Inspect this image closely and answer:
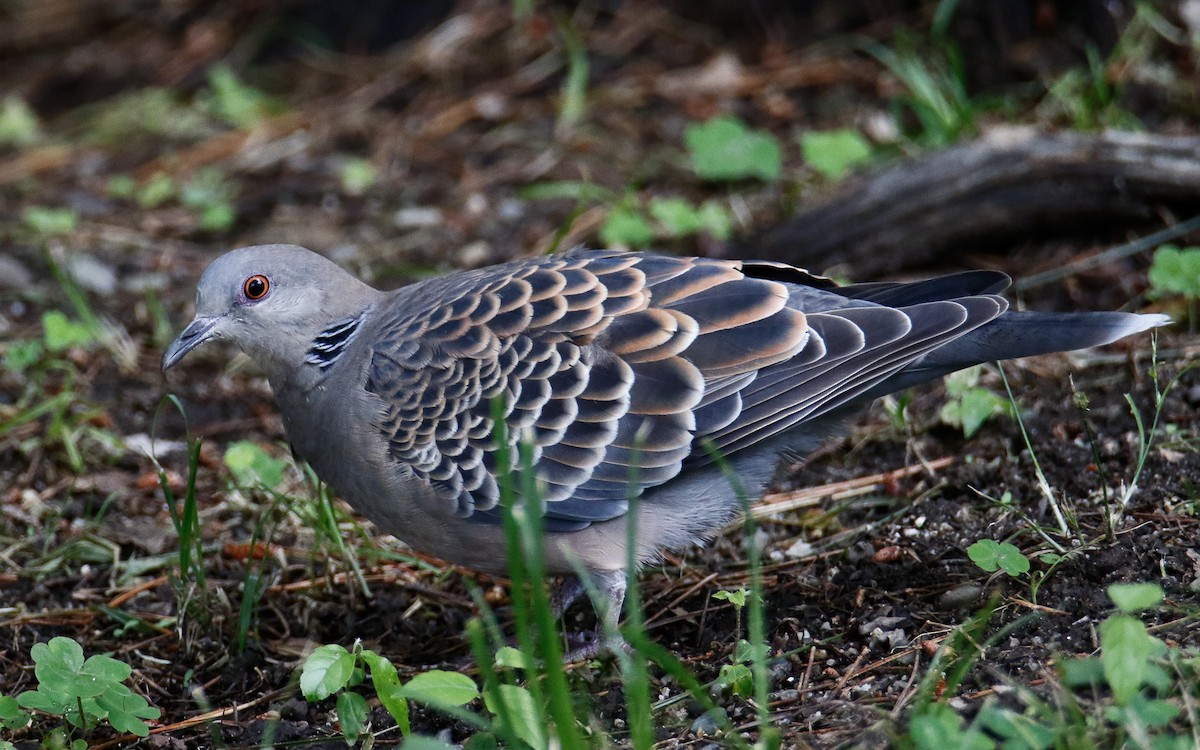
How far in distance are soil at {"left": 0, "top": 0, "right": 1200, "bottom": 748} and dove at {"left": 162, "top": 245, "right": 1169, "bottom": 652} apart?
0.28 m

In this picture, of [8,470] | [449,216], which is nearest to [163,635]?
[8,470]

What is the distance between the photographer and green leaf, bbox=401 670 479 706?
258 centimetres

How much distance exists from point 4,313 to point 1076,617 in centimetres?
453

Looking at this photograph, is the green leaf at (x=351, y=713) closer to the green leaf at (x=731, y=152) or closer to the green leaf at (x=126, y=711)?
the green leaf at (x=126, y=711)

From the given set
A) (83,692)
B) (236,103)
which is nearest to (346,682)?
(83,692)

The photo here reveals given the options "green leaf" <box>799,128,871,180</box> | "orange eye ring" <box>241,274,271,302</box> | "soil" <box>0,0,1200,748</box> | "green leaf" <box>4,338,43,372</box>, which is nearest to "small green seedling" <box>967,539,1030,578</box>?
"soil" <box>0,0,1200,748</box>

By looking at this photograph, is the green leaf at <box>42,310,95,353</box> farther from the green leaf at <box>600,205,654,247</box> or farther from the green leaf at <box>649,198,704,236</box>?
the green leaf at <box>649,198,704,236</box>

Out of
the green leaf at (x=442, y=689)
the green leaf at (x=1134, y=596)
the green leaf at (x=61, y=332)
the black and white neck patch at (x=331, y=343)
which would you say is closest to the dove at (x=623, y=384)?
the black and white neck patch at (x=331, y=343)

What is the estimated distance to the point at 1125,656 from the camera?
7.43 ft

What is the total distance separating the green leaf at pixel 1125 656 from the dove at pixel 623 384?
3.59 ft

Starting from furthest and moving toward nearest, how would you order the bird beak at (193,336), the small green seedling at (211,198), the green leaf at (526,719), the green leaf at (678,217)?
the small green seedling at (211,198) → the green leaf at (678,217) → the bird beak at (193,336) → the green leaf at (526,719)

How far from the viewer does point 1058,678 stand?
2684 millimetres

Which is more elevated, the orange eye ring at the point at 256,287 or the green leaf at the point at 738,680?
the orange eye ring at the point at 256,287

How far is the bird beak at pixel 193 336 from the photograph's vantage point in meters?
3.74
